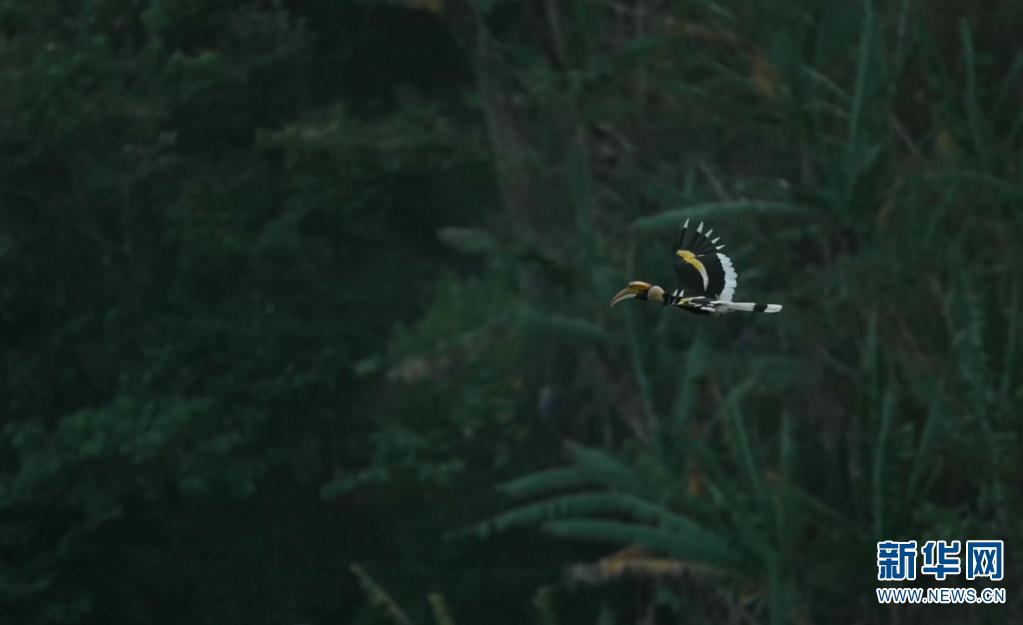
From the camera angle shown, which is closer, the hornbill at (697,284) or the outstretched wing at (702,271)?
the hornbill at (697,284)

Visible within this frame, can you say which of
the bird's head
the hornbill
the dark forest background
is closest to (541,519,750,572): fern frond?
the dark forest background

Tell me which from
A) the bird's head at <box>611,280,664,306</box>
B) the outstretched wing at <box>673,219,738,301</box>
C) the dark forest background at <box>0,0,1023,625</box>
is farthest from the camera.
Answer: the dark forest background at <box>0,0,1023,625</box>

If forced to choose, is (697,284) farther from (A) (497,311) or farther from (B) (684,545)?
(A) (497,311)

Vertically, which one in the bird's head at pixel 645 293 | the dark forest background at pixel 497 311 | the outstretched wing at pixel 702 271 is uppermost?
the bird's head at pixel 645 293

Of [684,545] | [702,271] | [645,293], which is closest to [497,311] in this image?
[684,545]

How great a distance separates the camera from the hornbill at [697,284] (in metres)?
6.40

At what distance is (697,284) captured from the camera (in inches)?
261

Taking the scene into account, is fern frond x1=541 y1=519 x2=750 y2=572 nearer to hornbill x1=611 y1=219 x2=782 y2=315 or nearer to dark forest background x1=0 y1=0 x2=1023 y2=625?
dark forest background x1=0 y1=0 x2=1023 y2=625

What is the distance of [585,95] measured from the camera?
14836 mm

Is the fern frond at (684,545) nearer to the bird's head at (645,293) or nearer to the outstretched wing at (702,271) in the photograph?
the outstretched wing at (702,271)

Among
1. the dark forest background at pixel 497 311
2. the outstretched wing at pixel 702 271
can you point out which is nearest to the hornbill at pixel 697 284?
the outstretched wing at pixel 702 271

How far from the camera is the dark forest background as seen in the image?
36.1 ft

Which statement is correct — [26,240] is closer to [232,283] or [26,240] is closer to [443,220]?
[232,283]

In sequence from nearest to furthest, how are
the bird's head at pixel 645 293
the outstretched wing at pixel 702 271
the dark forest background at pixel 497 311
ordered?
the bird's head at pixel 645 293 < the outstretched wing at pixel 702 271 < the dark forest background at pixel 497 311
